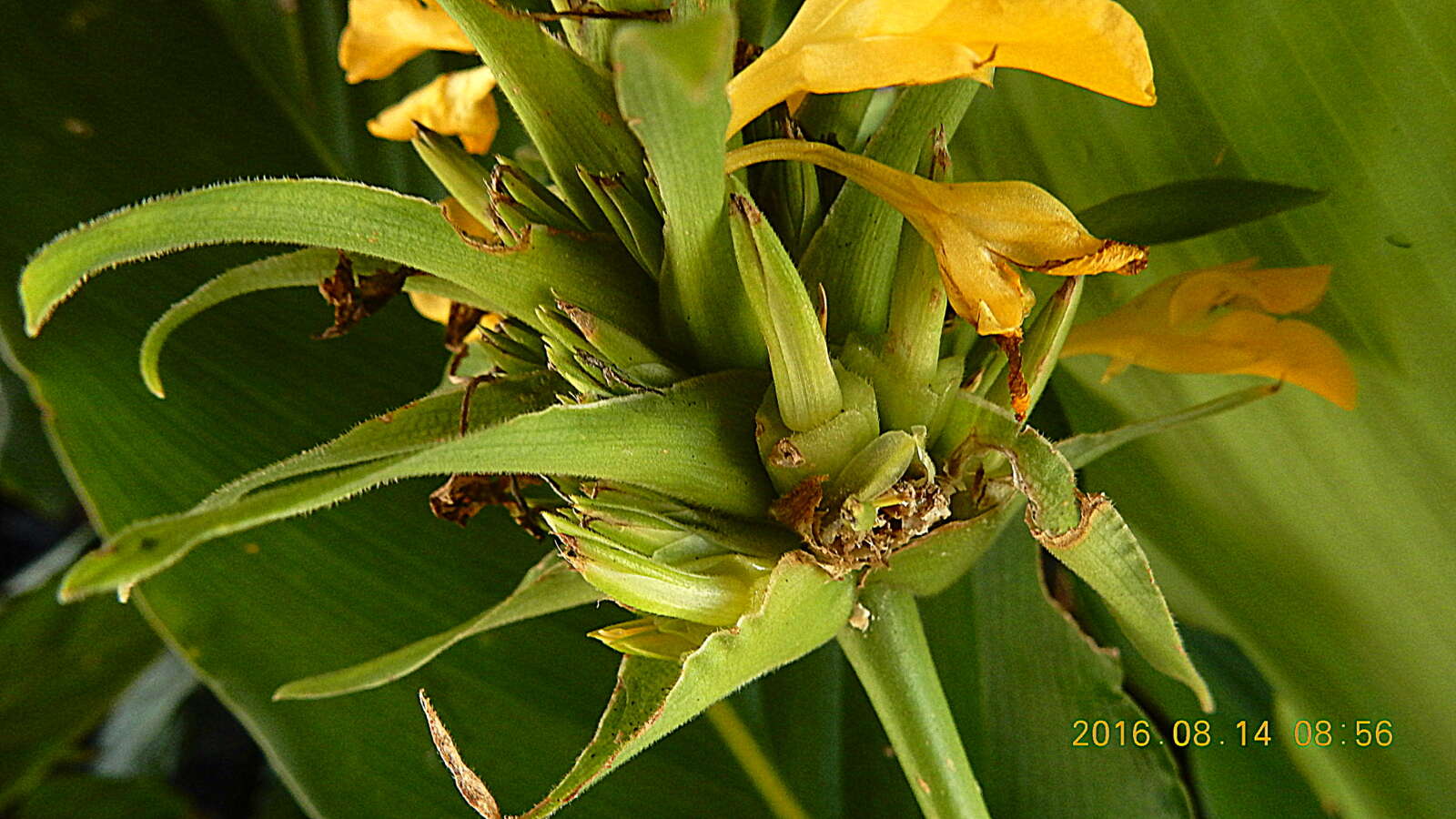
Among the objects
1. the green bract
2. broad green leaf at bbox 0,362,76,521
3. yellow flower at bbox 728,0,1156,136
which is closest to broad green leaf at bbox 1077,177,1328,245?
the green bract

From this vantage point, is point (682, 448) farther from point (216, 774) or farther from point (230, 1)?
point (216, 774)

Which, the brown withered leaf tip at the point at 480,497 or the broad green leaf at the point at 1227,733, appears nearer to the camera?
the brown withered leaf tip at the point at 480,497

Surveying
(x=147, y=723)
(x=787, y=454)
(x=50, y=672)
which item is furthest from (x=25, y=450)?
(x=787, y=454)

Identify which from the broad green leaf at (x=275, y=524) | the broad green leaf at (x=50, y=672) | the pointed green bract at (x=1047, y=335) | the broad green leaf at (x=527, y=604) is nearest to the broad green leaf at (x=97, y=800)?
the broad green leaf at (x=50, y=672)

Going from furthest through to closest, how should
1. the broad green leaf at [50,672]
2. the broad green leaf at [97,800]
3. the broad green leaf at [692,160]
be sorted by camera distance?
the broad green leaf at [97,800] < the broad green leaf at [50,672] < the broad green leaf at [692,160]

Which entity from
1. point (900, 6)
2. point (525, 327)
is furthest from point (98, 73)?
point (900, 6)
